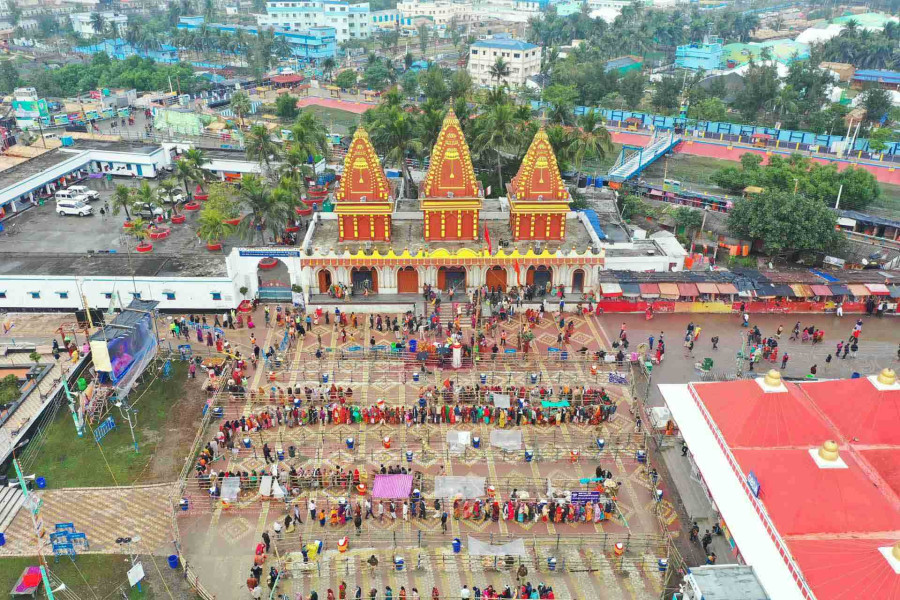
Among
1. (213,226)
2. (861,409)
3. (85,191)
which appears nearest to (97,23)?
(85,191)

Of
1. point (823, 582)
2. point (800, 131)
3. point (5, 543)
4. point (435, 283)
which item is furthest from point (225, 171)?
point (800, 131)

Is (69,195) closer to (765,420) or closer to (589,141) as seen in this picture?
(589,141)

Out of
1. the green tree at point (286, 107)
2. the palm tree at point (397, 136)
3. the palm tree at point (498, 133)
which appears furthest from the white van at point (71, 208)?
the green tree at point (286, 107)

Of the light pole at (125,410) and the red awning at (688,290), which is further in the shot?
the red awning at (688,290)

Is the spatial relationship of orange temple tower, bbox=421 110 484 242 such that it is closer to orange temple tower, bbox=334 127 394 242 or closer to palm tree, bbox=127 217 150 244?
orange temple tower, bbox=334 127 394 242

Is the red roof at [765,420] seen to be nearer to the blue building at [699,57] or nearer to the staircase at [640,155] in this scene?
the staircase at [640,155]

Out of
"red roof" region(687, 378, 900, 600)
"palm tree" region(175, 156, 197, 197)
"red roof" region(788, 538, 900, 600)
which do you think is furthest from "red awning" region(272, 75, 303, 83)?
"red roof" region(788, 538, 900, 600)
